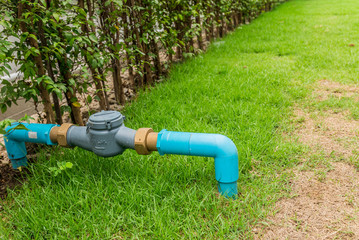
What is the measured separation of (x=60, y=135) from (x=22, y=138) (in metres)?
0.33

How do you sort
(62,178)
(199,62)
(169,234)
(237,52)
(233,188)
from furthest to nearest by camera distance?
(237,52) < (199,62) < (62,178) < (233,188) < (169,234)

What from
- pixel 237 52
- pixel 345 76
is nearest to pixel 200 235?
pixel 345 76

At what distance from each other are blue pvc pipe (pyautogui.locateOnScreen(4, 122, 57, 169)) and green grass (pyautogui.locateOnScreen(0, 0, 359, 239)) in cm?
15

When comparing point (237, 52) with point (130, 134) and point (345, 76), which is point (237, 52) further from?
point (130, 134)

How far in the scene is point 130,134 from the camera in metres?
1.90

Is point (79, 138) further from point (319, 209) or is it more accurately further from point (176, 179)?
point (319, 209)

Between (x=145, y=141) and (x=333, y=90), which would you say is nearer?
(x=145, y=141)

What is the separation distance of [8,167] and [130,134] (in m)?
1.19

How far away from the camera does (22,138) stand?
212cm

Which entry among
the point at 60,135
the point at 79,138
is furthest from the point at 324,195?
the point at 60,135

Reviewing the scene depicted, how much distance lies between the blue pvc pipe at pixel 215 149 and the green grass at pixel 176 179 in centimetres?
13

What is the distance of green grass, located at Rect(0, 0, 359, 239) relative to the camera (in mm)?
1642

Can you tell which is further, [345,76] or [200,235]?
[345,76]

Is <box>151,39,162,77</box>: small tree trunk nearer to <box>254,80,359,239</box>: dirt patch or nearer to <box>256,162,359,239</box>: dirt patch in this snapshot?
→ <box>254,80,359,239</box>: dirt patch
